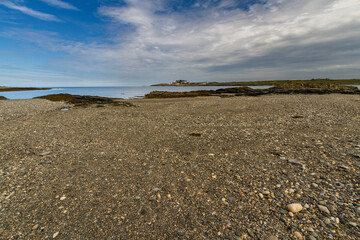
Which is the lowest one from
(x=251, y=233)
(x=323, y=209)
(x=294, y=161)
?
(x=251, y=233)

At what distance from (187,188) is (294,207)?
286 cm

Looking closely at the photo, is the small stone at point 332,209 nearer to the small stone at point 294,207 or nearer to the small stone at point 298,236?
the small stone at point 294,207

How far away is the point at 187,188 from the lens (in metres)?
5.17

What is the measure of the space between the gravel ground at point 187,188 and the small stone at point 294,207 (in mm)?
23

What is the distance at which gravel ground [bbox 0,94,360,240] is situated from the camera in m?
3.73

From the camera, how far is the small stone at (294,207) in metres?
3.94

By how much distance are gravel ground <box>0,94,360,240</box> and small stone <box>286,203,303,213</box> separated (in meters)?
0.02

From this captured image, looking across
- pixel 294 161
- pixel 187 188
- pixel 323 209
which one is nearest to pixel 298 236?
pixel 323 209

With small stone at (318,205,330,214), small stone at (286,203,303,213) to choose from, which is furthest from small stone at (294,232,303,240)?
small stone at (318,205,330,214)

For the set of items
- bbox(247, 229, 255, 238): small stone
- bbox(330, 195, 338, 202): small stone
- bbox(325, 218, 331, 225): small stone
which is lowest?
bbox(247, 229, 255, 238): small stone

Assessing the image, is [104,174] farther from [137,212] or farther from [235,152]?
[235,152]

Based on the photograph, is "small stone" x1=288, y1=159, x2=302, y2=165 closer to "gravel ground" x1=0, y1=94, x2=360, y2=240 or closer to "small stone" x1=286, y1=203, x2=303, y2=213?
"gravel ground" x1=0, y1=94, x2=360, y2=240

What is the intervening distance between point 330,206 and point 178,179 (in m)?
4.18

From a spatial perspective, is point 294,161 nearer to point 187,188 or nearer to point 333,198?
point 333,198
